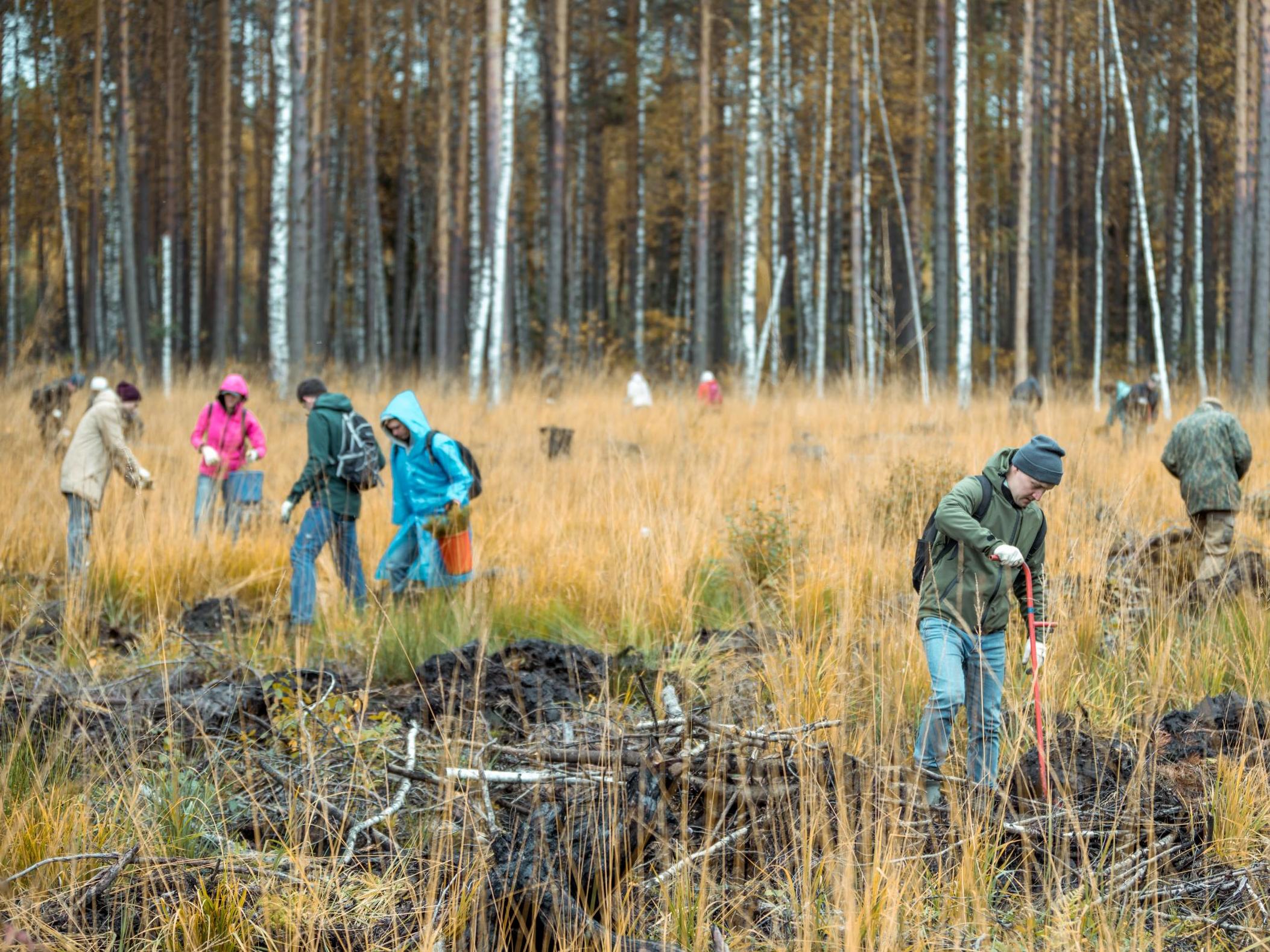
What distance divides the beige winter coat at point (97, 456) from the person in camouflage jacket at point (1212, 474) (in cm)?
765

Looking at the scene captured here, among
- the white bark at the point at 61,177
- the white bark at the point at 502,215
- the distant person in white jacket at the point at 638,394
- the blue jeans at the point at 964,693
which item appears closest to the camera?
the blue jeans at the point at 964,693

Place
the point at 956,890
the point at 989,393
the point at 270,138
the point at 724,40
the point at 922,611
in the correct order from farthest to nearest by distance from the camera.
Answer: the point at 270,138, the point at 724,40, the point at 989,393, the point at 922,611, the point at 956,890

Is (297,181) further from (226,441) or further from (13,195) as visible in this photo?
(13,195)

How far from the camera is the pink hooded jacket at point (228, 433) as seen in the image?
988 centimetres

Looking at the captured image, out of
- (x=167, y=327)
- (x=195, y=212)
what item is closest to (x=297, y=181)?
(x=167, y=327)

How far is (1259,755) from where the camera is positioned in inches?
180

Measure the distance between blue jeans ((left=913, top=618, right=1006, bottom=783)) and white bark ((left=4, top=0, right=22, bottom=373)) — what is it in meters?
21.6

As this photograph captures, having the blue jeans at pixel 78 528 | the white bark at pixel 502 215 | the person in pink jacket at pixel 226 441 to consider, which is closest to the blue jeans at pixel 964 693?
the blue jeans at pixel 78 528

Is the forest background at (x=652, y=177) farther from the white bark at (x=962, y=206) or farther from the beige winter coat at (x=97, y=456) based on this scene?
the beige winter coat at (x=97, y=456)

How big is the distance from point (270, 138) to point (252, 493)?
24.8 metres

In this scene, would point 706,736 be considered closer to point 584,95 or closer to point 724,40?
point 724,40

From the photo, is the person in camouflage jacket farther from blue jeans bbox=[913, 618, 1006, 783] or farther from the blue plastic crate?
the blue plastic crate

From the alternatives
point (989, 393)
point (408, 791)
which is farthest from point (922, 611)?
point (989, 393)

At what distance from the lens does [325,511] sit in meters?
8.06
